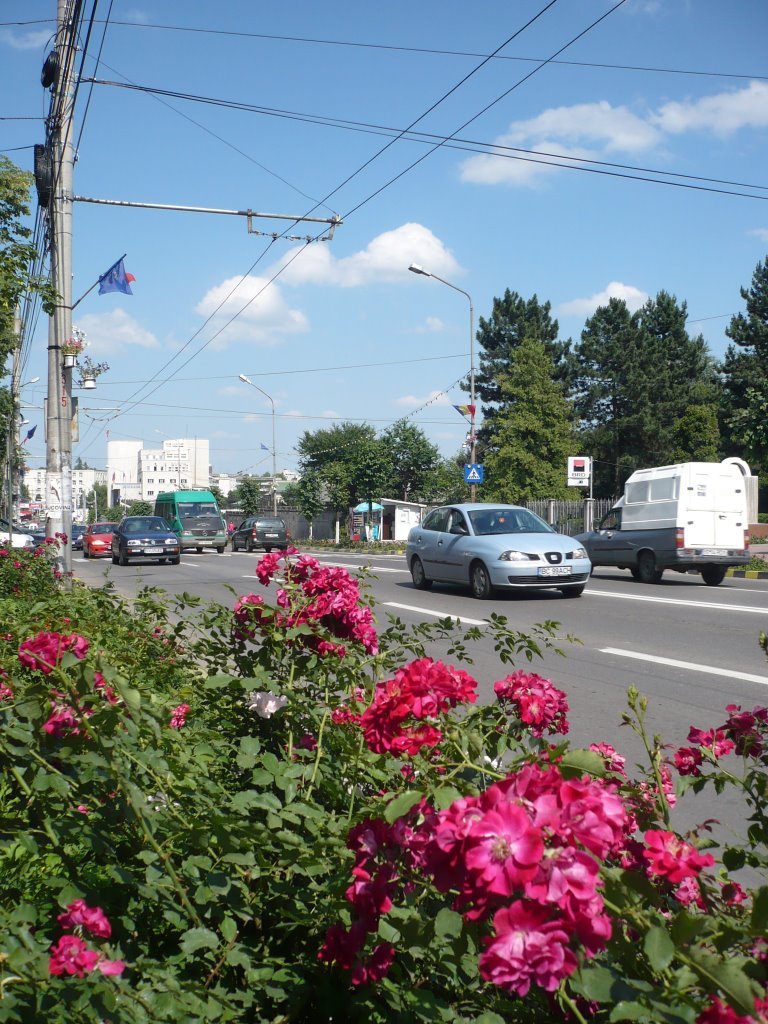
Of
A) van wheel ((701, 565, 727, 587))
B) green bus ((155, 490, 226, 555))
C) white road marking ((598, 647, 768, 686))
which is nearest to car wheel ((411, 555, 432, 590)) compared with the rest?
van wheel ((701, 565, 727, 587))

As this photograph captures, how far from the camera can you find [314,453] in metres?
84.8

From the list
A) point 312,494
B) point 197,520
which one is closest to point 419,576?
Answer: point 197,520

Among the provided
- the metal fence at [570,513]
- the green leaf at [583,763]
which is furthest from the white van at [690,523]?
the metal fence at [570,513]

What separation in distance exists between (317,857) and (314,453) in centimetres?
8348

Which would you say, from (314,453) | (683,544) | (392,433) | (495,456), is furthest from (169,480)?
(683,544)

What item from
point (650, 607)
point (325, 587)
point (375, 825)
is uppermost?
point (325, 587)

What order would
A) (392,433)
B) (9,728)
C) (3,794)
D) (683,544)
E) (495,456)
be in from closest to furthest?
(9,728), (3,794), (683,544), (495,456), (392,433)

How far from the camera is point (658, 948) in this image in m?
1.11

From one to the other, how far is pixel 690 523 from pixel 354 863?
57.4 feet

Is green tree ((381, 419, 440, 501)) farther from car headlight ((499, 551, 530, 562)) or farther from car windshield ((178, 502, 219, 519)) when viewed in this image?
car headlight ((499, 551, 530, 562))

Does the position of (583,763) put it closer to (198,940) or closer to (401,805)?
(401,805)

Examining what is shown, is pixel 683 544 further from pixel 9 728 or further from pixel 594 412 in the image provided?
pixel 594 412

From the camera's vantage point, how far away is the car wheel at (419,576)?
1691cm

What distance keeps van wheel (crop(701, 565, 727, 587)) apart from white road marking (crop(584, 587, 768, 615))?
152 inches
